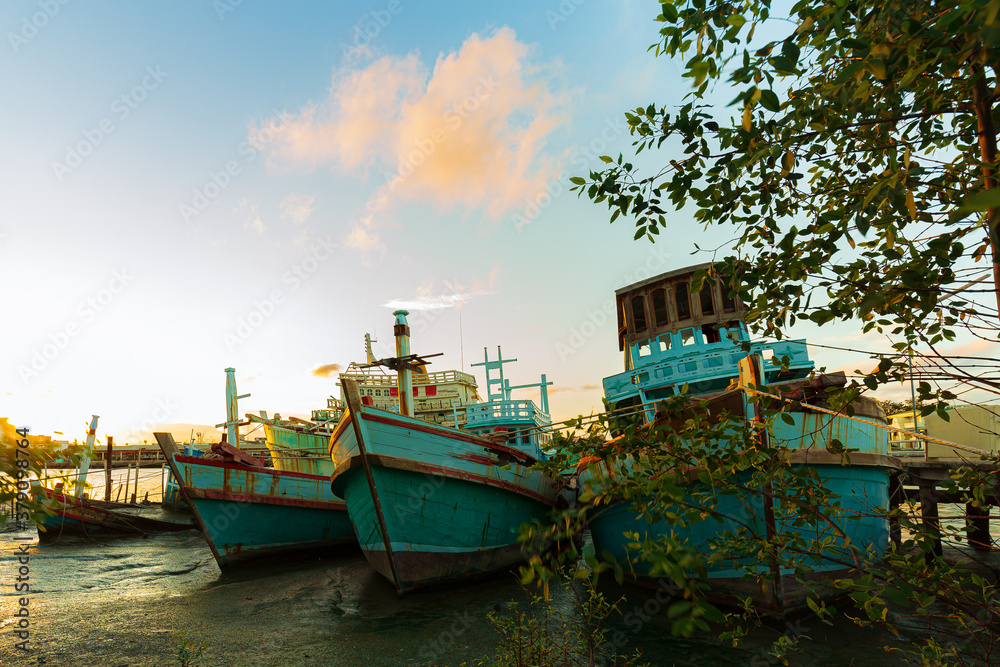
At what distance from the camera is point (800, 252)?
233 cm

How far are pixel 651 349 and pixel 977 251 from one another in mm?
11602

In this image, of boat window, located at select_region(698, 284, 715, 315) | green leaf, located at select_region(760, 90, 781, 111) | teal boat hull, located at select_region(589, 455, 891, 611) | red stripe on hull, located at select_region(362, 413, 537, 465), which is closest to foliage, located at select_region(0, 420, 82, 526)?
green leaf, located at select_region(760, 90, 781, 111)

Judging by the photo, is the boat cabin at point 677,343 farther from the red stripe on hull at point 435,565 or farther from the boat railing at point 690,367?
the red stripe on hull at point 435,565

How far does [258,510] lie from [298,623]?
7.14m

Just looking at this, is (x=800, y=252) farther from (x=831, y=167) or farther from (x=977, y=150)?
(x=977, y=150)

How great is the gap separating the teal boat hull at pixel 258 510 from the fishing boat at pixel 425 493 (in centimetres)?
492

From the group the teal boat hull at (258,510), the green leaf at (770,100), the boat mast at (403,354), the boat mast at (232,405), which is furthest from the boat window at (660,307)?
the boat mast at (232,405)

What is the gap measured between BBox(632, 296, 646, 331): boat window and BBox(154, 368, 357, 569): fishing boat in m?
10.8

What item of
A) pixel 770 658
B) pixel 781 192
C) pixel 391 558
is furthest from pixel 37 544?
pixel 781 192

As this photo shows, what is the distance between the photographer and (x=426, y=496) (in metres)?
9.85

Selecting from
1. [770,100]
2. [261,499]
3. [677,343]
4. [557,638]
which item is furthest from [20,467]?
[261,499]

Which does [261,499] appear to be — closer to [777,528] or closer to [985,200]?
[777,528]

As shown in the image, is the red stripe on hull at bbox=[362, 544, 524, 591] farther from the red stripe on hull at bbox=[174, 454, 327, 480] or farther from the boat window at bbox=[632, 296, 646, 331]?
the boat window at bbox=[632, 296, 646, 331]

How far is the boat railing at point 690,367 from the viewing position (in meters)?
11.0
